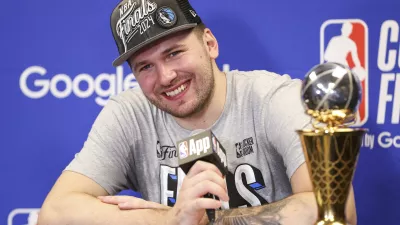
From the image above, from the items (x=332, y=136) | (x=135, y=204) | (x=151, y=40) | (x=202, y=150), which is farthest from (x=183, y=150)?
(x=151, y=40)

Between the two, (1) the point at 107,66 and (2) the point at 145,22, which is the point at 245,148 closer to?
(2) the point at 145,22

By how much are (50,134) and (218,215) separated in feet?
2.87

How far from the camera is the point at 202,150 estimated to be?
1004mm

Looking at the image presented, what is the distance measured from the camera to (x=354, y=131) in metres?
0.77

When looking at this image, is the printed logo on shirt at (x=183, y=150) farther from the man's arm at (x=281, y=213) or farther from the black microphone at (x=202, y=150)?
the man's arm at (x=281, y=213)

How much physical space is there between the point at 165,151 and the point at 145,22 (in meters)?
0.38

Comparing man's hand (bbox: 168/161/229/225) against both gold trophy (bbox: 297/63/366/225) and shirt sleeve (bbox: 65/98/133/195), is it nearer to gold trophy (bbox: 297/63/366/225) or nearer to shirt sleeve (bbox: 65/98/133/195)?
gold trophy (bbox: 297/63/366/225)

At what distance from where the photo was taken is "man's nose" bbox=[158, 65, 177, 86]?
1674 mm

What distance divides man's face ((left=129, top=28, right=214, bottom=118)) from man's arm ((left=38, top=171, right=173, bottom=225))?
11.6 inches

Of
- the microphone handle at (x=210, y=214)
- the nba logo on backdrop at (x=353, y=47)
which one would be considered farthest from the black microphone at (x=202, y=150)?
the nba logo on backdrop at (x=353, y=47)

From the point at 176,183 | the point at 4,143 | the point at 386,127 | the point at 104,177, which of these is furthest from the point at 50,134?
the point at 386,127

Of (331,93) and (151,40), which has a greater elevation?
(151,40)

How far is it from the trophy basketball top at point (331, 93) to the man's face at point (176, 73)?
0.91m

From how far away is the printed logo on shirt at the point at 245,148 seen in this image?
175cm
